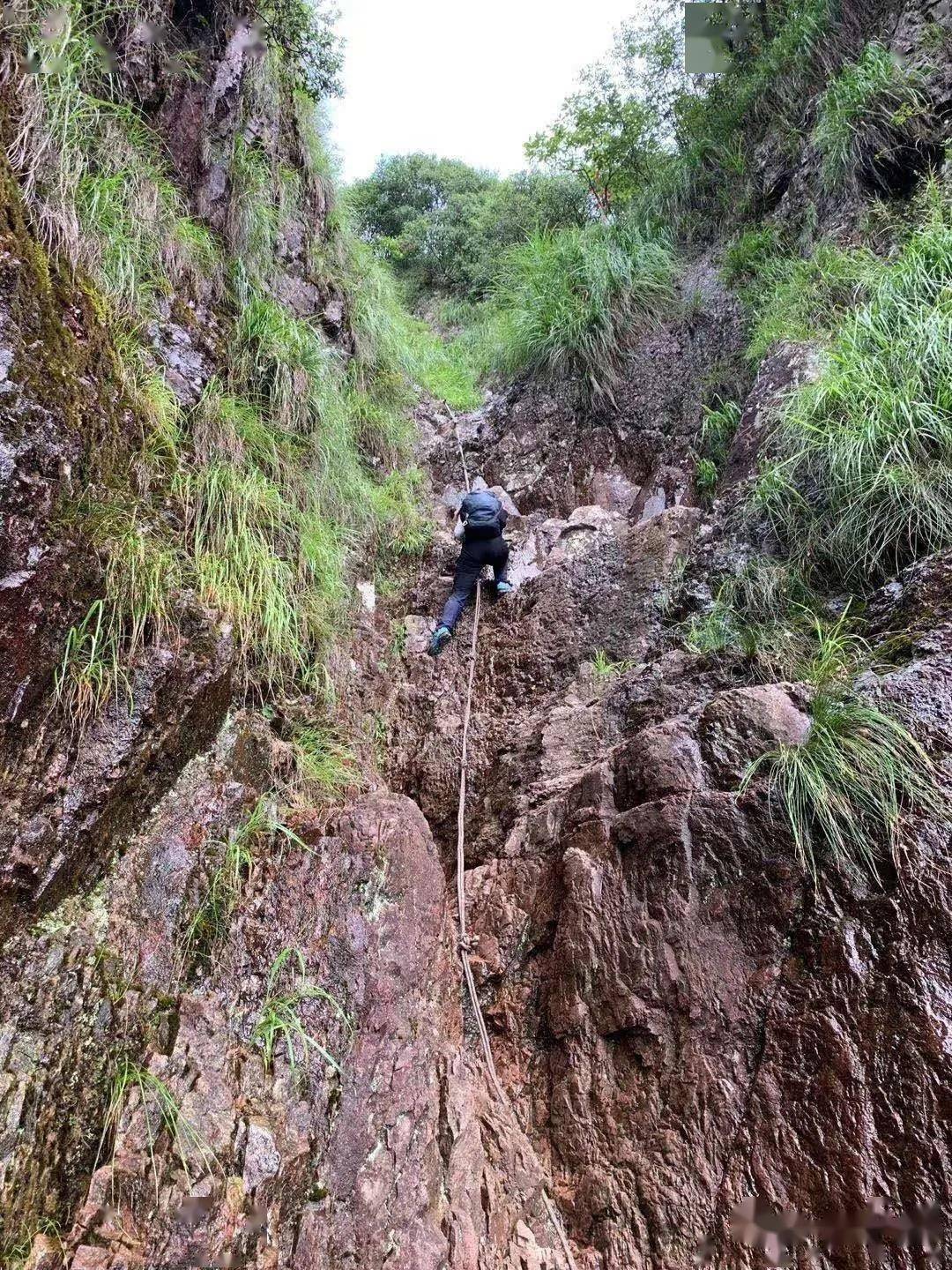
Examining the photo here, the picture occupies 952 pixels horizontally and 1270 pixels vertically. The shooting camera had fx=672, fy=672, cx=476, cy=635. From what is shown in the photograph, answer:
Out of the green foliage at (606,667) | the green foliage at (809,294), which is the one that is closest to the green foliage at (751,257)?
the green foliage at (809,294)

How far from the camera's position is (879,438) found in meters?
3.60

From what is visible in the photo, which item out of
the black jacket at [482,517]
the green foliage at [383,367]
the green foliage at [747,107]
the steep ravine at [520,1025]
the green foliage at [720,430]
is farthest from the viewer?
the green foliage at [747,107]

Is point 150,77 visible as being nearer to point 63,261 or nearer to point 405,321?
point 63,261

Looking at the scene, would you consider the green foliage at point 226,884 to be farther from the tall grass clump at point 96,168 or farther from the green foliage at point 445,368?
the green foliage at point 445,368

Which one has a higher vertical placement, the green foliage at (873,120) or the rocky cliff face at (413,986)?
the green foliage at (873,120)

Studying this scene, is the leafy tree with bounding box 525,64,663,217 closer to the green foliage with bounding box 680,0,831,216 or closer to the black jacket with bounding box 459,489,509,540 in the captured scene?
the green foliage with bounding box 680,0,831,216

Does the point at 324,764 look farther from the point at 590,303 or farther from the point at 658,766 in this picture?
the point at 590,303

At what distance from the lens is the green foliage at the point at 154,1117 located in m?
2.10

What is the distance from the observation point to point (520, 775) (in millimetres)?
3941

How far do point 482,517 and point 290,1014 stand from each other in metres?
3.74

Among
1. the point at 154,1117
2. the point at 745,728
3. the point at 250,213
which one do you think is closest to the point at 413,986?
the point at 154,1117

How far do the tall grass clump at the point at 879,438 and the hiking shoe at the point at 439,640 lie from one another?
2.30 metres

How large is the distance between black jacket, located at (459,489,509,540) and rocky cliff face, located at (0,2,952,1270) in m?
2.23

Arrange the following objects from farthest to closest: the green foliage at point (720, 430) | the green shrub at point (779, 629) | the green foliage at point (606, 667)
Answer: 1. the green foliage at point (720, 430)
2. the green foliage at point (606, 667)
3. the green shrub at point (779, 629)
